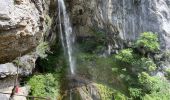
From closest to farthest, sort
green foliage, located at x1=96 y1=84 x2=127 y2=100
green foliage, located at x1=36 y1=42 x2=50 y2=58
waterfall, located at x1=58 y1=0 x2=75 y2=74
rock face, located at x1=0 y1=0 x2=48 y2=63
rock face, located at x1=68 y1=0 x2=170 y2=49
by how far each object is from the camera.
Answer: rock face, located at x1=0 y1=0 x2=48 y2=63
green foliage, located at x1=36 y1=42 x2=50 y2=58
green foliage, located at x1=96 y1=84 x2=127 y2=100
rock face, located at x1=68 y1=0 x2=170 y2=49
waterfall, located at x1=58 y1=0 x2=75 y2=74

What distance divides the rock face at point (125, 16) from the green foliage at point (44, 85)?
304 cm

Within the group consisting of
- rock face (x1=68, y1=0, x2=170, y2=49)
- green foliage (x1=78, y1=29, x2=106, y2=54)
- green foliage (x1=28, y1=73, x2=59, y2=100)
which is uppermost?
rock face (x1=68, y1=0, x2=170, y2=49)

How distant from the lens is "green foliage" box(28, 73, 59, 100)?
455 inches

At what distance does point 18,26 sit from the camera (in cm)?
805

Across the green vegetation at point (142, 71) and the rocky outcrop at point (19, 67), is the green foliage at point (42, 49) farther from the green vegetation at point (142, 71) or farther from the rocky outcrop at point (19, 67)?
the green vegetation at point (142, 71)

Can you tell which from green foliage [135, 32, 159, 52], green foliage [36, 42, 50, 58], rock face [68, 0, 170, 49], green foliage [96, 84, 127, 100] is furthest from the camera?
rock face [68, 0, 170, 49]

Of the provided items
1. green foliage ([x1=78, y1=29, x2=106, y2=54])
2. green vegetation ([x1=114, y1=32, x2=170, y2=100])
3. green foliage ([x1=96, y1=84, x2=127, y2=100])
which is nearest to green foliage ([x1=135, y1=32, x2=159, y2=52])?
green vegetation ([x1=114, y1=32, x2=170, y2=100])

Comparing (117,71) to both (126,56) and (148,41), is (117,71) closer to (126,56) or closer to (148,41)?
(126,56)

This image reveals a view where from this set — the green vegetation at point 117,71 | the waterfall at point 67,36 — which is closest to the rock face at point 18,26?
the green vegetation at point 117,71

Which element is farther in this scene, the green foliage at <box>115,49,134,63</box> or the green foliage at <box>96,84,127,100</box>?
the green foliage at <box>115,49,134,63</box>

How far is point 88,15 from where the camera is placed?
44.0ft

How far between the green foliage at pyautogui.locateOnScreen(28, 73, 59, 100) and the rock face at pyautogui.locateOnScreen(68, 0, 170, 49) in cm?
304

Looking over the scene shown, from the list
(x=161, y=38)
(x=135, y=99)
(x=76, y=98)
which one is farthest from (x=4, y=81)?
(x=161, y=38)

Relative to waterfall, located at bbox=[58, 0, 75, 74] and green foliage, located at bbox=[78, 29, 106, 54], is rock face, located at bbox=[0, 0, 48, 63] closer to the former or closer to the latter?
waterfall, located at bbox=[58, 0, 75, 74]
